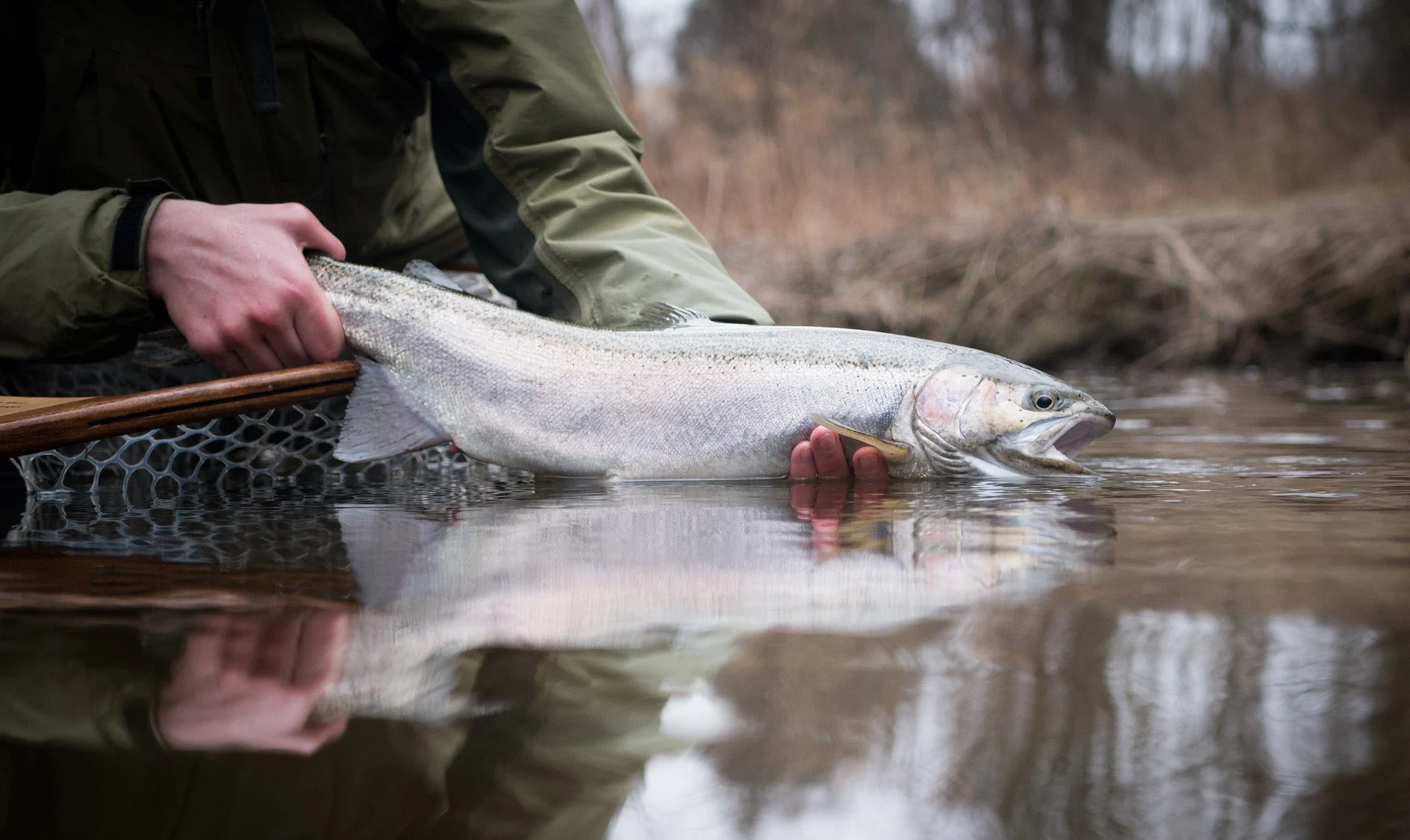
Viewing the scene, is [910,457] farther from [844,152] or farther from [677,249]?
[844,152]

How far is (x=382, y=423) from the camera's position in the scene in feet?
8.61

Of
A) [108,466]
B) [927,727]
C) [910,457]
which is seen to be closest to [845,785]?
[927,727]

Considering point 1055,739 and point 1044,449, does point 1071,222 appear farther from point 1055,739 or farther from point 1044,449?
point 1055,739

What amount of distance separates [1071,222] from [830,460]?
23.9ft

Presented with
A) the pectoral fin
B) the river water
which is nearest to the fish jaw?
the pectoral fin

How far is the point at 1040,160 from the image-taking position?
42.7 ft

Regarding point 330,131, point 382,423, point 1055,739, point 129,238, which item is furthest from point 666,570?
point 330,131

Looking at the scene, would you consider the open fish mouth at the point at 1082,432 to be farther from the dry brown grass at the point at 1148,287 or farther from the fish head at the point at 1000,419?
the dry brown grass at the point at 1148,287

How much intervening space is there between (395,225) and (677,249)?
1090 mm

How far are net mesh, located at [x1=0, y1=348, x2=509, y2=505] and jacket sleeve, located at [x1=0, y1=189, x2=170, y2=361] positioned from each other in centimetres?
29

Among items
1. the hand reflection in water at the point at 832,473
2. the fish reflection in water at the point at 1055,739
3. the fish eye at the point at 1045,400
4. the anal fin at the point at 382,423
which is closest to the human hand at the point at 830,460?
the hand reflection in water at the point at 832,473

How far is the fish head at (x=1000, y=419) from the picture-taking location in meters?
2.34

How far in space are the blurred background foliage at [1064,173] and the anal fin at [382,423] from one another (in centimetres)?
Answer: 633

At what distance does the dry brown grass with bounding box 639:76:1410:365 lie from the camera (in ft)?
25.7
